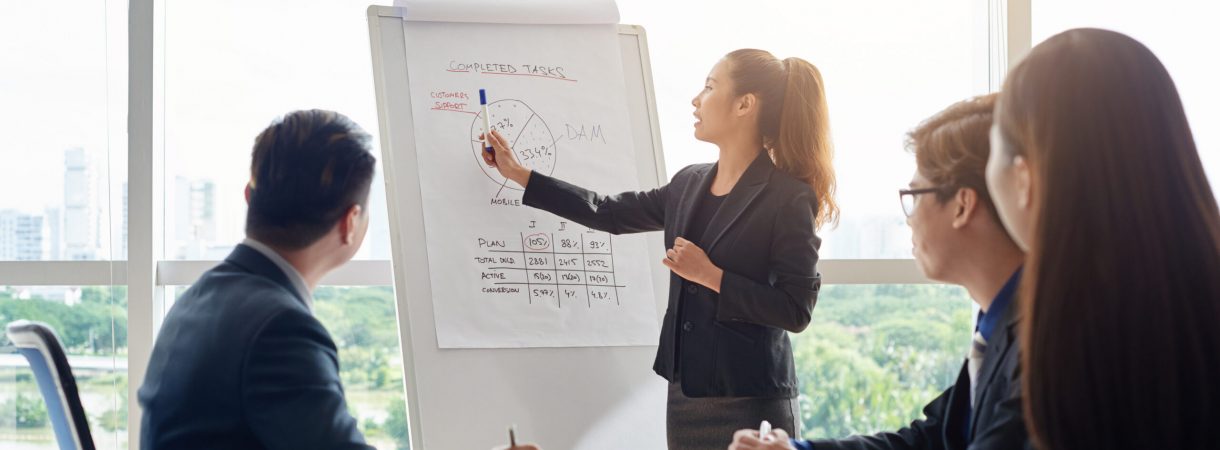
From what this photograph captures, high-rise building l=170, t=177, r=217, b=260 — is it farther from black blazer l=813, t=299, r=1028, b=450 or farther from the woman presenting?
black blazer l=813, t=299, r=1028, b=450

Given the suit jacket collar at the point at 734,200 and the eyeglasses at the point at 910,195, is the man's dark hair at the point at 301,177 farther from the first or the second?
the suit jacket collar at the point at 734,200

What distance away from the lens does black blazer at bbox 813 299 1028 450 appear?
1171mm

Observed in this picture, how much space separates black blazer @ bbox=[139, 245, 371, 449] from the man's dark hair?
0.34 ft

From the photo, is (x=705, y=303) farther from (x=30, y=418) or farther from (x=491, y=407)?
(x=30, y=418)

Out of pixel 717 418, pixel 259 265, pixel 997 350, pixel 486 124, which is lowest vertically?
pixel 717 418

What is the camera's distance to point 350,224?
1.40 metres

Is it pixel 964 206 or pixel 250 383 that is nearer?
pixel 250 383

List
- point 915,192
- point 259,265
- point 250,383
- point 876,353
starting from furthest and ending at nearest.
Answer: point 876,353
point 915,192
point 259,265
point 250,383

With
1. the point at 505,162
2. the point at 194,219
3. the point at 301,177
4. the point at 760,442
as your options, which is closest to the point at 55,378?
the point at 301,177

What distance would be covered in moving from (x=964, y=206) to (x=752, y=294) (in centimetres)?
68

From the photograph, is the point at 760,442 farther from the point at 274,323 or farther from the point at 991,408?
the point at 274,323

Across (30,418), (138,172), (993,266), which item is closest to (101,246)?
(138,172)

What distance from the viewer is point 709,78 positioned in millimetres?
2262

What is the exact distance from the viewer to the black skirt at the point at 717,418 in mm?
2092
